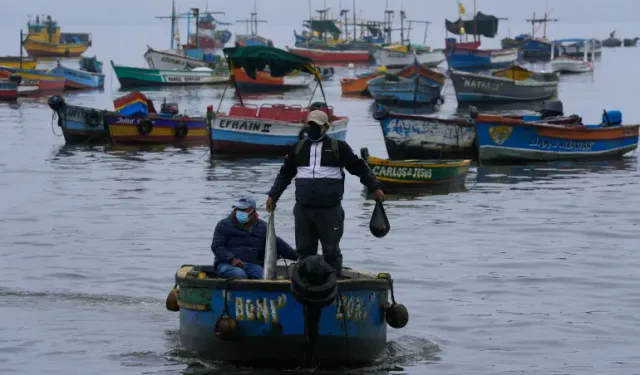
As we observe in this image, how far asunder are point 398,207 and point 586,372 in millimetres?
12311

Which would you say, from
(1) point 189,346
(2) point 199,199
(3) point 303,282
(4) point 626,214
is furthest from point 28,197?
A: (3) point 303,282

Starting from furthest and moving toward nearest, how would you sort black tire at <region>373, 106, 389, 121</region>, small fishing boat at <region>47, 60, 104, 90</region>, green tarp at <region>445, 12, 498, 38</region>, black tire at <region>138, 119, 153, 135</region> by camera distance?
1. green tarp at <region>445, 12, 498, 38</region>
2. small fishing boat at <region>47, 60, 104, 90</region>
3. black tire at <region>138, 119, 153, 135</region>
4. black tire at <region>373, 106, 389, 121</region>

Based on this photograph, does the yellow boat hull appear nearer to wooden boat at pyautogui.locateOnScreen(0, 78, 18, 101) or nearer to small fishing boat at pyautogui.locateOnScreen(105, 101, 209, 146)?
wooden boat at pyautogui.locateOnScreen(0, 78, 18, 101)

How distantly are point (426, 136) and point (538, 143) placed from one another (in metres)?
2.91

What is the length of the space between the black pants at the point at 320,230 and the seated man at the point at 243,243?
380 mm

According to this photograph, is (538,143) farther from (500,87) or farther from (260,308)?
(500,87)

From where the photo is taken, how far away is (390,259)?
765 inches

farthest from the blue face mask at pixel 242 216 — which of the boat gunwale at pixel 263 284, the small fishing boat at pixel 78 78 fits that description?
the small fishing boat at pixel 78 78

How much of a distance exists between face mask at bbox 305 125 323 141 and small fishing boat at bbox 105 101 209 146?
82.7 feet

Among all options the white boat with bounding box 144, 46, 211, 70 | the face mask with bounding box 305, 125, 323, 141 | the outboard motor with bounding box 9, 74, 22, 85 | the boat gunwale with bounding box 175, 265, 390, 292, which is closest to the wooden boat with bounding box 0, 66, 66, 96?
the outboard motor with bounding box 9, 74, 22, 85

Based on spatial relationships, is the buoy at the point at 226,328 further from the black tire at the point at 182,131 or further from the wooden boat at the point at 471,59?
the wooden boat at the point at 471,59

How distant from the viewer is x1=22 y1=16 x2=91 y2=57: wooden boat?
375 ft

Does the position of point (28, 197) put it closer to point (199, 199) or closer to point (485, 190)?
point (199, 199)

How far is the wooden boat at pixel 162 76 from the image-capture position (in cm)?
7362
